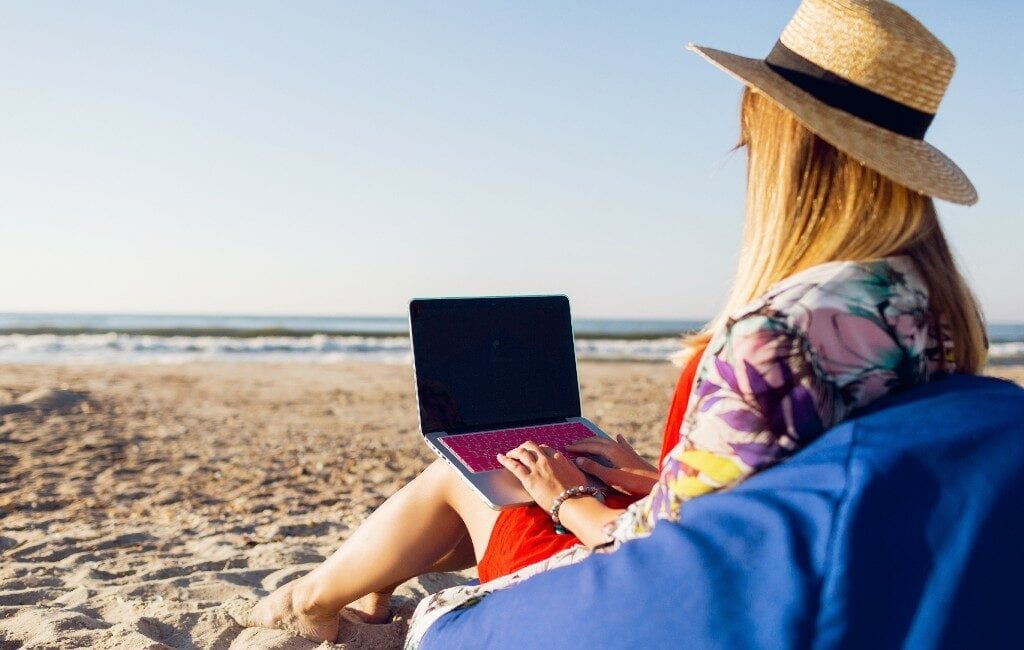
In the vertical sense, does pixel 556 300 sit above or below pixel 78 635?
above

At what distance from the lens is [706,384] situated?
1563 millimetres

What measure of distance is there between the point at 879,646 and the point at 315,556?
3.08m

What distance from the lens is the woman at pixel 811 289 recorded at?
1.52m

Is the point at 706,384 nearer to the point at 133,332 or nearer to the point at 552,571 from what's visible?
the point at 552,571

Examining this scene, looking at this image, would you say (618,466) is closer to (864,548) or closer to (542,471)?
(542,471)

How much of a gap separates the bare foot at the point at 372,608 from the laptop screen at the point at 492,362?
2.71ft

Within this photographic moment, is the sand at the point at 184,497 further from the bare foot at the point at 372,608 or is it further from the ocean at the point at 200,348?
the ocean at the point at 200,348

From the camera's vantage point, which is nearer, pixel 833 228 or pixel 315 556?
pixel 833 228

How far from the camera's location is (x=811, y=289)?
1535 millimetres

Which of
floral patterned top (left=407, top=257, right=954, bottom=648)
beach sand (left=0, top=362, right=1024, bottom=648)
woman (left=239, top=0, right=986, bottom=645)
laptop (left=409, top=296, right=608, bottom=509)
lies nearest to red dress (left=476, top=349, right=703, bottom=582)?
woman (left=239, top=0, right=986, bottom=645)

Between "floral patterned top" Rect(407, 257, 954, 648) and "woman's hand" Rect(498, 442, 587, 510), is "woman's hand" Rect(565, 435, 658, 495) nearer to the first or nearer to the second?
"woman's hand" Rect(498, 442, 587, 510)

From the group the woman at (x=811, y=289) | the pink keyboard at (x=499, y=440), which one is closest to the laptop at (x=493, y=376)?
the pink keyboard at (x=499, y=440)

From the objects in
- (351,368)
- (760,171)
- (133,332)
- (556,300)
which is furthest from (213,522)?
(133,332)

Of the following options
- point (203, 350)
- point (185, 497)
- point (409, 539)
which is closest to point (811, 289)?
point (409, 539)
